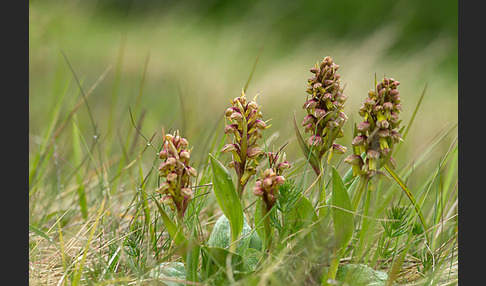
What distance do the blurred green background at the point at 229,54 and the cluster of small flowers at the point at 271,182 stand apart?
303 centimetres

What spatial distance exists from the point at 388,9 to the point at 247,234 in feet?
25.2

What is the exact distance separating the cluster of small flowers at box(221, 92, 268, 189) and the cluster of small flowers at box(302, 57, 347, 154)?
0.21 metres

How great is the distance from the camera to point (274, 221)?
99.1 inches

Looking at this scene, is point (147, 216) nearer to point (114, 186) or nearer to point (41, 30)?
point (114, 186)

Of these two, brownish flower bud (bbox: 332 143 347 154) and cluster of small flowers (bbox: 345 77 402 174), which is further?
brownish flower bud (bbox: 332 143 347 154)

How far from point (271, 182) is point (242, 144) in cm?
24

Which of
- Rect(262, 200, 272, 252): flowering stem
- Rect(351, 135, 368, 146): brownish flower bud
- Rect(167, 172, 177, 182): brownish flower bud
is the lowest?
Rect(262, 200, 272, 252): flowering stem

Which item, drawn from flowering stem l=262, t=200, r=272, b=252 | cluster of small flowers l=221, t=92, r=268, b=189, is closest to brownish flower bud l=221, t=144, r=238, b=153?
cluster of small flowers l=221, t=92, r=268, b=189

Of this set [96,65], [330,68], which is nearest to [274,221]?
[330,68]

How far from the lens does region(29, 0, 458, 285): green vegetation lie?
95.9 inches

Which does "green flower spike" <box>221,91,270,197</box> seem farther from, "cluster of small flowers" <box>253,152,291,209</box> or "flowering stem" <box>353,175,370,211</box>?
"flowering stem" <box>353,175,370,211</box>

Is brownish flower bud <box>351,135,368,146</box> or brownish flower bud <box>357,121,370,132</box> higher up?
brownish flower bud <box>357,121,370,132</box>

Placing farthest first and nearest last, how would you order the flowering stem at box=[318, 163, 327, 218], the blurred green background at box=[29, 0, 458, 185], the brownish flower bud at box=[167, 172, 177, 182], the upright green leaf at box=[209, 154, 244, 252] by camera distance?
the blurred green background at box=[29, 0, 458, 185] < the flowering stem at box=[318, 163, 327, 218] < the upright green leaf at box=[209, 154, 244, 252] < the brownish flower bud at box=[167, 172, 177, 182]

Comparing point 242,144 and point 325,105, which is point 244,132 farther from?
point 325,105
